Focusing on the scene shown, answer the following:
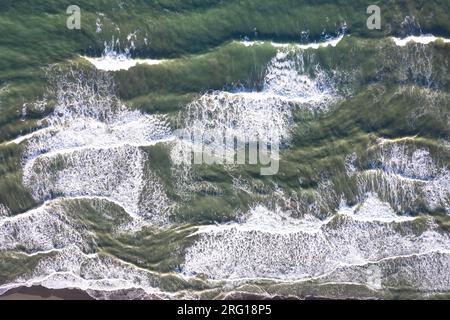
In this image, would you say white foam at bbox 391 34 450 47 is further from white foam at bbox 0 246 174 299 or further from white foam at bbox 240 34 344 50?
white foam at bbox 0 246 174 299

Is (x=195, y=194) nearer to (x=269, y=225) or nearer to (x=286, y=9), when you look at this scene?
(x=269, y=225)

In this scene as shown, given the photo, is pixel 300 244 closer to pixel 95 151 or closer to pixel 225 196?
pixel 225 196

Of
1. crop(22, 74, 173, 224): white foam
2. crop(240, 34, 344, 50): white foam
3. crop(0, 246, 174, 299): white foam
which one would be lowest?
crop(0, 246, 174, 299): white foam

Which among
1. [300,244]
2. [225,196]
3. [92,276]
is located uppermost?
[225,196]

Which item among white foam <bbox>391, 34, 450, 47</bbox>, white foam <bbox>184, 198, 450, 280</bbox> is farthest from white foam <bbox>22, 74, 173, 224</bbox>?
white foam <bbox>391, 34, 450, 47</bbox>

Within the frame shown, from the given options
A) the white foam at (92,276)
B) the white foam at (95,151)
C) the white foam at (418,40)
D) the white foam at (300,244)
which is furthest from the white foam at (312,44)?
the white foam at (92,276)

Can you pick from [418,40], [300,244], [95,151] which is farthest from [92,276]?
[418,40]

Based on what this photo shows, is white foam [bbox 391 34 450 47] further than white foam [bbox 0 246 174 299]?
No

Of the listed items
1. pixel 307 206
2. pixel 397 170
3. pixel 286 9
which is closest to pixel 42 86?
pixel 286 9

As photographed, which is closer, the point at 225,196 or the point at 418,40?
the point at 418,40
